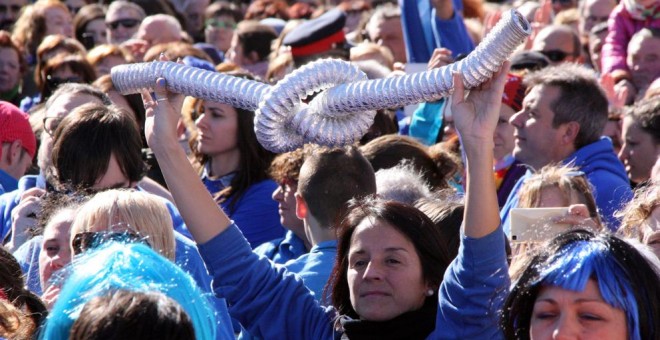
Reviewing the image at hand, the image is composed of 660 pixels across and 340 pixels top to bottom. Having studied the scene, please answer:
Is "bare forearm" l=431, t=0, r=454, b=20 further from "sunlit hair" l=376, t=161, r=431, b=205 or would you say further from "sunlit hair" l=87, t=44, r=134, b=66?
"sunlit hair" l=376, t=161, r=431, b=205

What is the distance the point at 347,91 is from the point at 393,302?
0.64 m

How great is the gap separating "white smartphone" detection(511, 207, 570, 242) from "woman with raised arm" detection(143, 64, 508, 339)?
2.09ft

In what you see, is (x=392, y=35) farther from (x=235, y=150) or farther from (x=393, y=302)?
(x=393, y=302)

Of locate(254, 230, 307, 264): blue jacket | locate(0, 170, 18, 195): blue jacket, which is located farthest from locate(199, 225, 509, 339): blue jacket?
locate(0, 170, 18, 195): blue jacket

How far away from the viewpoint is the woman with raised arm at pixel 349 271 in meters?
3.33

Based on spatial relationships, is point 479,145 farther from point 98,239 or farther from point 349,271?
point 98,239

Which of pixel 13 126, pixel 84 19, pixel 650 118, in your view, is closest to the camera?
pixel 650 118

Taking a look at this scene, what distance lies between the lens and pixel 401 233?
3443 millimetres

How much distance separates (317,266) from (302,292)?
45cm

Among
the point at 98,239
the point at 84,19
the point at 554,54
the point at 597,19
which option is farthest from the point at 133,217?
the point at 84,19

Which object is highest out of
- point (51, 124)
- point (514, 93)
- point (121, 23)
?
point (514, 93)

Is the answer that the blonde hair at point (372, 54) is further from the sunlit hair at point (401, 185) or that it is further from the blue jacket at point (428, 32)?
the sunlit hair at point (401, 185)

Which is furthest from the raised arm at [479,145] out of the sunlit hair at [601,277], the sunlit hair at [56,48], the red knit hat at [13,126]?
the sunlit hair at [56,48]

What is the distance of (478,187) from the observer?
3.05 m
